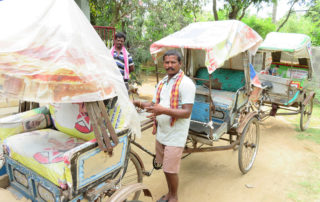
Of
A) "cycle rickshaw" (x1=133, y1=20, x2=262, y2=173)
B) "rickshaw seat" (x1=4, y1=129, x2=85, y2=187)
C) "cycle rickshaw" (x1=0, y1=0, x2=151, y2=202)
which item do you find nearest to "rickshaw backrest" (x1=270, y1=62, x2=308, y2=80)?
"cycle rickshaw" (x1=133, y1=20, x2=262, y2=173)

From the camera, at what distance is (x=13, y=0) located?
1817 mm

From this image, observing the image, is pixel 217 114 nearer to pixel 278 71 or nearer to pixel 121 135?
pixel 121 135

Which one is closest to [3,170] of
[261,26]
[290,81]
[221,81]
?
[221,81]

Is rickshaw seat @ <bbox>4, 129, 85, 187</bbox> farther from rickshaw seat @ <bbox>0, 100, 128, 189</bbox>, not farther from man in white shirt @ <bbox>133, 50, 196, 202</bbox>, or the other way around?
man in white shirt @ <bbox>133, 50, 196, 202</bbox>

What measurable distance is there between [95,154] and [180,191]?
5.96 feet

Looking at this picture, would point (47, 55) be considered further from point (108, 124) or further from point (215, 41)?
point (215, 41)

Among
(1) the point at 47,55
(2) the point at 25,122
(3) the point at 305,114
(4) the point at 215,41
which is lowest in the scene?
(3) the point at 305,114

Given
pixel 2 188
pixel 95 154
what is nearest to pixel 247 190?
pixel 95 154

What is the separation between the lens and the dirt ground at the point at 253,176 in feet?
10.9

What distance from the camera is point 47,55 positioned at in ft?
5.45

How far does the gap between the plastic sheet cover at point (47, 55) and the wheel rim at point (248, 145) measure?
100 inches

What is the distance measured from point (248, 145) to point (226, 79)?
121 cm

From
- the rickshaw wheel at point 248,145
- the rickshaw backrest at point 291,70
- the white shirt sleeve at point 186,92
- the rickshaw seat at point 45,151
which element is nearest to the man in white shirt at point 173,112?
the white shirt sleeve at point 186,92

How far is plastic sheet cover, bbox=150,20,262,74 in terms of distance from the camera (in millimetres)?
2842
